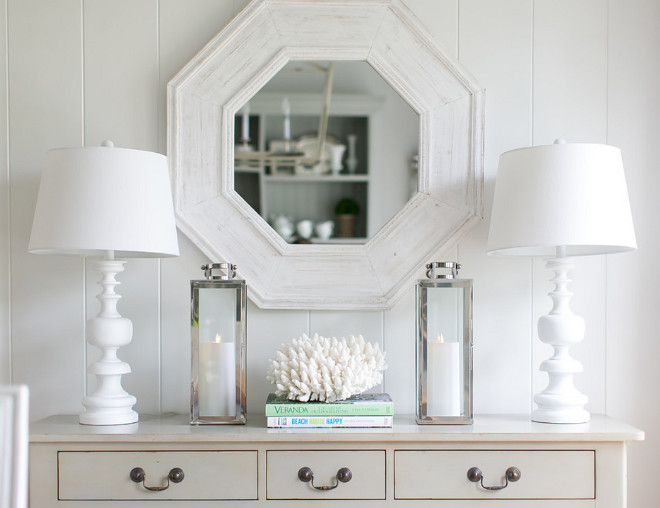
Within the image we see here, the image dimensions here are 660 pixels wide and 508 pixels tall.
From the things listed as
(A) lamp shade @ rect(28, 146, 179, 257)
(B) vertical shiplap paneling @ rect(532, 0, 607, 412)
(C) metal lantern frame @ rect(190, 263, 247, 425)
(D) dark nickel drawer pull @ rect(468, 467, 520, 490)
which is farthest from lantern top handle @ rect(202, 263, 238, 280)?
(B) vertical shiplap paneling @ rect(532, 0, 607, 412)

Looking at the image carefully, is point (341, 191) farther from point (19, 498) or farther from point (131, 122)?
point (19, 498)

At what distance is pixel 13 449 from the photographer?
104 cm

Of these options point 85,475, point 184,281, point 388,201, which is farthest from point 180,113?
point 85,475

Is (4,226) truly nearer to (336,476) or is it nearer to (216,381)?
(216,381)

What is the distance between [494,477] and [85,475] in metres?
0.95

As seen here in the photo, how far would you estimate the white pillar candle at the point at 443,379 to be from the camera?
1.59m

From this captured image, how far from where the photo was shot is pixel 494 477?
150cm

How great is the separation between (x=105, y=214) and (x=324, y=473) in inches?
30.9

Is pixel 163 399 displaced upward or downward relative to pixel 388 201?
downward

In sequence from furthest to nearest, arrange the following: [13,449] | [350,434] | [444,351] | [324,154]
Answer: [324,154], [444,351], [350,434], [13,449]

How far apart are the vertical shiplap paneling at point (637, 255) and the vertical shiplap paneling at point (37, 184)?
1.54m

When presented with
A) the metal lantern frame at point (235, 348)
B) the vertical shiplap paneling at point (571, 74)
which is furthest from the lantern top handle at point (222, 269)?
the vertical shiplap paneling at point (571, 74)

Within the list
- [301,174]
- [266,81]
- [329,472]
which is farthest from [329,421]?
[266,81]

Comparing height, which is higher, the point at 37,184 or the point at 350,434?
the point at 37,184
